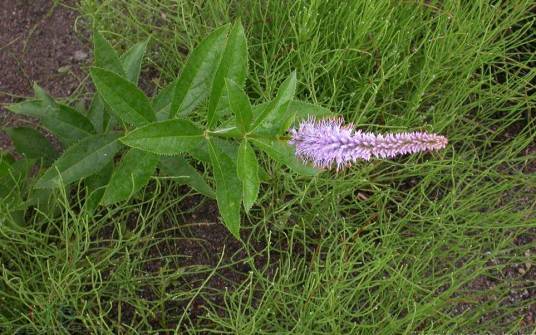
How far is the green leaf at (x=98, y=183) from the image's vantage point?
159 cm

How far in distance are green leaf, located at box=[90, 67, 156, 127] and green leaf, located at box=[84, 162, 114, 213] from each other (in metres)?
0.21

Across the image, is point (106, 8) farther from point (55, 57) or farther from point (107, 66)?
point (107, 66)

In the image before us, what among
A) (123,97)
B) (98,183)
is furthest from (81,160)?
(123,97)

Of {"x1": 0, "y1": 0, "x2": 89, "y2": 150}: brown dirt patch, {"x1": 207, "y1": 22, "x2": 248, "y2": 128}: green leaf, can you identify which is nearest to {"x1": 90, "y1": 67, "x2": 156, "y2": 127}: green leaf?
{"x1": 207, "y1": 22, "x2": 248, "y2": 128}: green leaf

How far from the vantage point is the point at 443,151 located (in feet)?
6.66

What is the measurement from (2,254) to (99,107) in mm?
511

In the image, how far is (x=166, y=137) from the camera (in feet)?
4.31

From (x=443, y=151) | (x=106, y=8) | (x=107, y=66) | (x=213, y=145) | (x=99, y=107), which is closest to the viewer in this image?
(x=213, y=145)

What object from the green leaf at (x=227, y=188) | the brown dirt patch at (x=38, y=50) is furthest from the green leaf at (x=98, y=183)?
the brown dirt patch at (x=38, y=50)

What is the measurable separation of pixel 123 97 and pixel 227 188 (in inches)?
13.2

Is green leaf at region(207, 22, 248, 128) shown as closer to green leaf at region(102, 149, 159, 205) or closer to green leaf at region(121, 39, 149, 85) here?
green leaf at region(102, 149, 159, 205)

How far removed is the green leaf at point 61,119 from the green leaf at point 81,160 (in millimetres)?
69

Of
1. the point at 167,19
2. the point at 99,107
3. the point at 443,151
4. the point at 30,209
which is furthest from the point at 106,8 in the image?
the point at 443,151

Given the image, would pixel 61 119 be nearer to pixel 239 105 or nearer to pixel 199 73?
pixel 199 73
